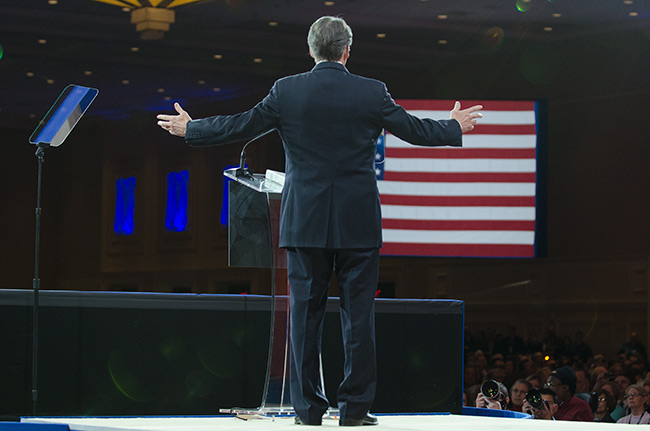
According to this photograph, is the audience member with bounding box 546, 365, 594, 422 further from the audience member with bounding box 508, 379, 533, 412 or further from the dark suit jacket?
the dark suit jacket

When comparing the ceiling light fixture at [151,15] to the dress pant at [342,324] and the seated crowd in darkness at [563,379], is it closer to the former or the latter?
the seated crowd in darkness at [563,379]

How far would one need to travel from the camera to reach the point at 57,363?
3697 millimetres

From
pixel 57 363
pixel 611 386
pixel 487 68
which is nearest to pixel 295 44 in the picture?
pixel 487 68

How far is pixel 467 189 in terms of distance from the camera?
10.1m

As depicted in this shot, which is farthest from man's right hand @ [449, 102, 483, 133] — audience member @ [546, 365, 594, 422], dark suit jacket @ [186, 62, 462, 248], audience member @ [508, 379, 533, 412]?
audience member @ [508, 379, 533, 412]

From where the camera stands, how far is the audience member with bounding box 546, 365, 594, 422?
568 cm

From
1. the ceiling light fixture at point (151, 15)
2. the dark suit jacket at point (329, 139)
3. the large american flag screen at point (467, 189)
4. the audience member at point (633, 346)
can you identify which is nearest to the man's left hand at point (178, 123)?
the dark suit jacket at point (329, 139)

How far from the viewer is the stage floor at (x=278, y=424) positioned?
286cm

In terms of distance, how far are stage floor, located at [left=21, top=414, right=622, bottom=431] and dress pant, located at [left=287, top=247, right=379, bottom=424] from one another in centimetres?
9

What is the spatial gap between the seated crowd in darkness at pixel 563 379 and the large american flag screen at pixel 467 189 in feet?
4.02

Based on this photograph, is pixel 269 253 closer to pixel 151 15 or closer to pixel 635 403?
pixel 635 403

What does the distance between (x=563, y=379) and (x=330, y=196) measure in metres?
3.80

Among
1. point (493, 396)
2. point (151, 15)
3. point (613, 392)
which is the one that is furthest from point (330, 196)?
point (151, 15)

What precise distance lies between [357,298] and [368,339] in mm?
113
